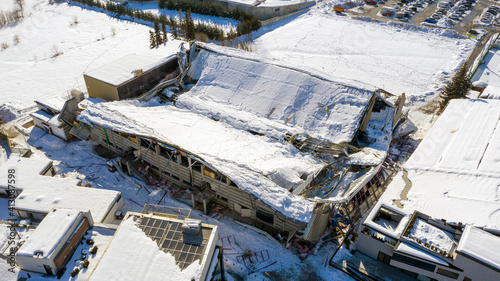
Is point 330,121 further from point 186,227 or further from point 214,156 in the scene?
point 186,227

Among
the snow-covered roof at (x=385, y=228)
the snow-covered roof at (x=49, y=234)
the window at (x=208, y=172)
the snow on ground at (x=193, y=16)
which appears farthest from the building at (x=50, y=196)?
the snow on ground at (x=193, y=16)

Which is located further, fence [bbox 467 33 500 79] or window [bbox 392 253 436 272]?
fence [bbox 467 33 500 79]

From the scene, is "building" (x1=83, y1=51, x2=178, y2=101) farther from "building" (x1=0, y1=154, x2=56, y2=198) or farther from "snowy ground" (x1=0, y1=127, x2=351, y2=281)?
"building" (x1=0, y1=154, x2=56, y2=198)

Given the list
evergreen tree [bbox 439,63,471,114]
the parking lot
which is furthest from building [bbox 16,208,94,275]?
the parking lot

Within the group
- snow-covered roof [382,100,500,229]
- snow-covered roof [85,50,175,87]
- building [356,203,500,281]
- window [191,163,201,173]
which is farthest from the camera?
snow-covered roof [85,50,175,87]

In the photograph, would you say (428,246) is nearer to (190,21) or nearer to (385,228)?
(385,228)

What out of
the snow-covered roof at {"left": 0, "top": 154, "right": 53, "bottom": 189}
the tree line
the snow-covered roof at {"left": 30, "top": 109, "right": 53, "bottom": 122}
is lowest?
the snow-covered roof at {"left": 0, "top": 154, "right": 53, "bottom": 189}

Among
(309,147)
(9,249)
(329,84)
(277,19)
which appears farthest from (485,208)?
(277,19)
